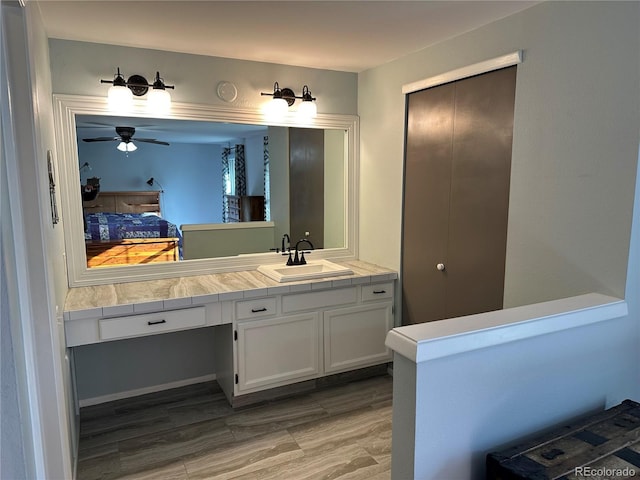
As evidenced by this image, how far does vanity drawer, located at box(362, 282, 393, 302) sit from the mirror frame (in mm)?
529

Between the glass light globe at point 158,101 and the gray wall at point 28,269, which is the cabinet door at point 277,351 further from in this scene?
the glass light globe at point 158,101

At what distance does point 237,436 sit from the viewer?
258cm

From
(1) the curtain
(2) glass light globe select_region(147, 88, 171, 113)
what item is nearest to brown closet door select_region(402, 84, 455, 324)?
(1) the curtain

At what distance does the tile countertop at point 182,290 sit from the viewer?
2.37 m

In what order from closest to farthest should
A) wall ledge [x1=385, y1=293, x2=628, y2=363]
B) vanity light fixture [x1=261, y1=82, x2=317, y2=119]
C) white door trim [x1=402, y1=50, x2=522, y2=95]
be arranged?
wall ledge [x1=385, y1=293, x2=628, y2=363]
white door trim [x1=402, y1=50, x2=522, y2=95]
vanity light fixture [x1=261, y1=82, x2=317, y2=119]

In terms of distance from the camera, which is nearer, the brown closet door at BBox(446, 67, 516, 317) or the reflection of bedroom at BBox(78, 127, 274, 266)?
the brown closet door at BBox(446, 67, 516, 317)

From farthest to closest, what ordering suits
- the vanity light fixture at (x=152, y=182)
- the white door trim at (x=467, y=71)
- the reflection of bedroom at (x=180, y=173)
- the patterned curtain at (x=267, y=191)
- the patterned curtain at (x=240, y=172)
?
1. the patterned curtain at (x=267, y=191)
2. the patterned curtain at (x=240, y=172)
3. the vanity light fixture at (x=152, y=182)
4. the reflection of bedroom at (x=180, y=173)
5. the white door trim at (x=467, y=71)

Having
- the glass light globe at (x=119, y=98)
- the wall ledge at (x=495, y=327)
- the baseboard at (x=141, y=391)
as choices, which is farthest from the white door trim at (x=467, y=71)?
the baseboard at (x=141, y=391)

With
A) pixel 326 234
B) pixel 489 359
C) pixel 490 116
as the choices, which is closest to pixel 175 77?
pixel 326 234

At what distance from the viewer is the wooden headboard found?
278 centimetres

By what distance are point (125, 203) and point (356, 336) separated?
1825 mm

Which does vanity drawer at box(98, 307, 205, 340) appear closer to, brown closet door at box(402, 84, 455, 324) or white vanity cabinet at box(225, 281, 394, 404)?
white vanity cabinet at box(225, 281, 394, 404)

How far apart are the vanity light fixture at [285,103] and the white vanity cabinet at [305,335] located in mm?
1307

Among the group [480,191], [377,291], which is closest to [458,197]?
[480,191]
